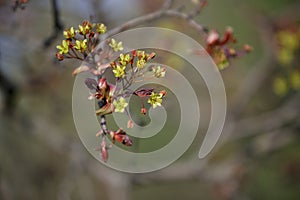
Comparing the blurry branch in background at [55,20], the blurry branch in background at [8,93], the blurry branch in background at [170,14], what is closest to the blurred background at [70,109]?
the blurry branch in background at [8,93]

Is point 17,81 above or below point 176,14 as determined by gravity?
above

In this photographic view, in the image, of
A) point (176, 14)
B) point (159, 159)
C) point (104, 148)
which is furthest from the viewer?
point (159, 159)

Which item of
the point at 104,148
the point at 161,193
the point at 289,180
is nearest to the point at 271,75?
the point at 289,180

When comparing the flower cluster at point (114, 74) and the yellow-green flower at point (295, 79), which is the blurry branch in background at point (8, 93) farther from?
the yellow-green flower at point (295, 79)

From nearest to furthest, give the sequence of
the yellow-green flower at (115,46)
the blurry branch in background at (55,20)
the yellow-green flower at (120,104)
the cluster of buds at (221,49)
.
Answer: the yellow-green flower at (120,104) < the yellow-green flower at (115,46) < the cluster of buds at (221,49) < the blurry branch in background at (55,20)

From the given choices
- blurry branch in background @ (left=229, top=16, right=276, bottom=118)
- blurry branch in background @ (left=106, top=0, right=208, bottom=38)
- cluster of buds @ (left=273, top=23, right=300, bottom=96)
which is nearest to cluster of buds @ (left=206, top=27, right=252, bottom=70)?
blurry branch in background @ (left=106, top=0, right=208, bottom=38)

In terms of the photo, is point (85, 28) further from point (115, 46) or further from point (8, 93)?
point (8, 93)

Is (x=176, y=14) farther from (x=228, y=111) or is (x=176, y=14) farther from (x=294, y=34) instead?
(x=228, y=111)
